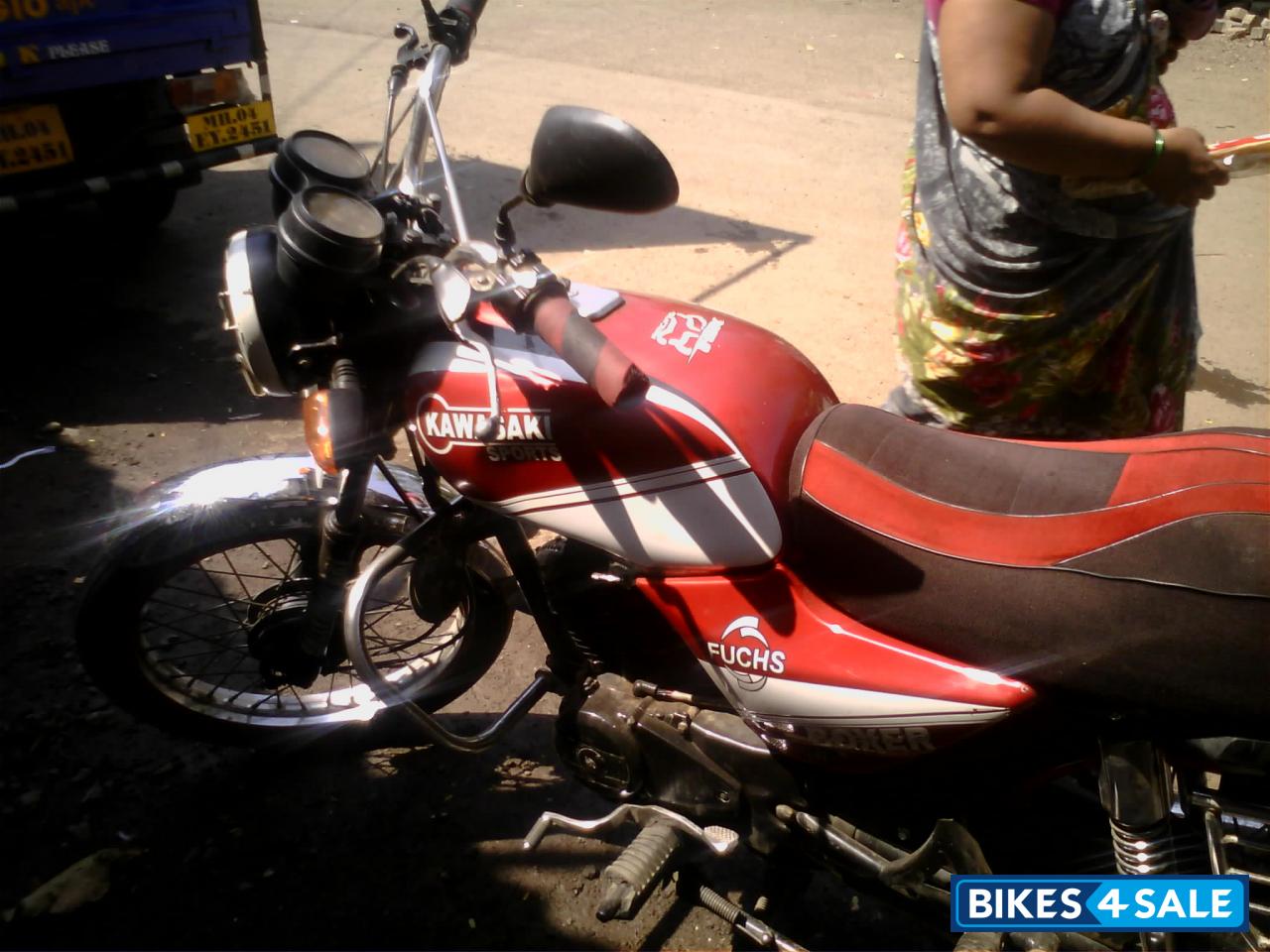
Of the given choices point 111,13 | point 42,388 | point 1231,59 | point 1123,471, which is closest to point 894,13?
point 1231,59

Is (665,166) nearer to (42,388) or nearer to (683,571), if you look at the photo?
(683,571)

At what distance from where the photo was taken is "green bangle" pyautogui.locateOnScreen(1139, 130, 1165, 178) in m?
1.63

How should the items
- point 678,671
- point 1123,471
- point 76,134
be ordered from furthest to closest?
point 76,134 → point 678,671 → point 1123,471

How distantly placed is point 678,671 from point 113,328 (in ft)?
11.0

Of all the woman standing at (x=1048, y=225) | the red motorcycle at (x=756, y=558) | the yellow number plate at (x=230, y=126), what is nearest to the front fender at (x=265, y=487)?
the red motorcycle at (x=756, y=558)

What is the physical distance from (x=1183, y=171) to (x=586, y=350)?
3.77 ft

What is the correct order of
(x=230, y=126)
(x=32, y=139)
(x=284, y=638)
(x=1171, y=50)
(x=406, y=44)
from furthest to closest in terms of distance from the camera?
(x=230, y=126) < (x=32, y=139) < (x=284, y=638) < (x=406, y=44) < (x=1171, y=50)

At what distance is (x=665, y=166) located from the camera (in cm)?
126

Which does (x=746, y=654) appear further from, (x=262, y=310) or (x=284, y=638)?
(x=284, y=638)

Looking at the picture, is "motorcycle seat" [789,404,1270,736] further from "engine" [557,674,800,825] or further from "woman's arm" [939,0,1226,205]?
"woman's arm" [939,0,1226,205]

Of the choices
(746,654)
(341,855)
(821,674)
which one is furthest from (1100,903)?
(341,855)

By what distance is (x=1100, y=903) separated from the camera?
1438 mm

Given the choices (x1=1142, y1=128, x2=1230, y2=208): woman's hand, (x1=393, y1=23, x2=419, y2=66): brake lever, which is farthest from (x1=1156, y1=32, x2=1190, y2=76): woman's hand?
(x1=393, y1=23, x2=419, y2=66): brake lever

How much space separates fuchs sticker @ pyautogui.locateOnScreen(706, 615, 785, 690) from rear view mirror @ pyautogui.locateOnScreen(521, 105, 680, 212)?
64 centimetres
